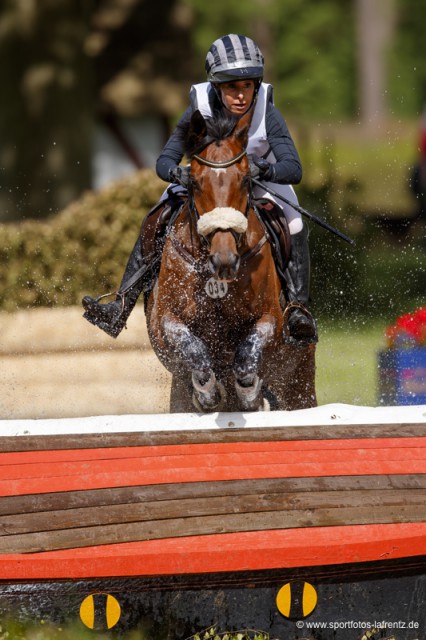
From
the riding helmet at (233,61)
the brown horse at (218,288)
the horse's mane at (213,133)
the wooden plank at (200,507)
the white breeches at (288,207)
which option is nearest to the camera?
the wooden plank at (200,507)

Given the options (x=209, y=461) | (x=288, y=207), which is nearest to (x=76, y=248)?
(x=288, y=207)

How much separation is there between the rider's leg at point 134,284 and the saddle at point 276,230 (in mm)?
453

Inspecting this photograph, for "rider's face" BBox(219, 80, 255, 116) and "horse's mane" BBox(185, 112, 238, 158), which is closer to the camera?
"horse's mane" BBox(185, 112, 238, 158)

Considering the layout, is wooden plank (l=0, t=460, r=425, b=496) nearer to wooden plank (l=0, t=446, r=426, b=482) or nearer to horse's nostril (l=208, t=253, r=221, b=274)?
wooden plank (l=0, t=446, r=426, b=482)

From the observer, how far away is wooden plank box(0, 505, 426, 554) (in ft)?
14.7

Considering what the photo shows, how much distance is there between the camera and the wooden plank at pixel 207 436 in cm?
490

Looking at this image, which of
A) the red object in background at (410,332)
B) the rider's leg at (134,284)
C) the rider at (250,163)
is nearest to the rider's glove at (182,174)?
the rider at (250,163)

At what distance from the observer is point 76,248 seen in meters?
10.5

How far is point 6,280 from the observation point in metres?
10.2

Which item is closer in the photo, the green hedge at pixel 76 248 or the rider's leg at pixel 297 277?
the rider's leg at pixel 297 277

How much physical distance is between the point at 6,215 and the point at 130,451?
1065 centimetres

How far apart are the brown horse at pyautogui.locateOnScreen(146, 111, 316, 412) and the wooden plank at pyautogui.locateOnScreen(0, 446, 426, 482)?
449 mm

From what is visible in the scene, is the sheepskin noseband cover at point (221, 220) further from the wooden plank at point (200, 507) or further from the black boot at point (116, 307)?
the wooden plank at point (200, 507)

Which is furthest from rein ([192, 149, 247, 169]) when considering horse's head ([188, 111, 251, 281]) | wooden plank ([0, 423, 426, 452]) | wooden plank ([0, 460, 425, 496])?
wooden plank ([0, 460, 425, 496])
